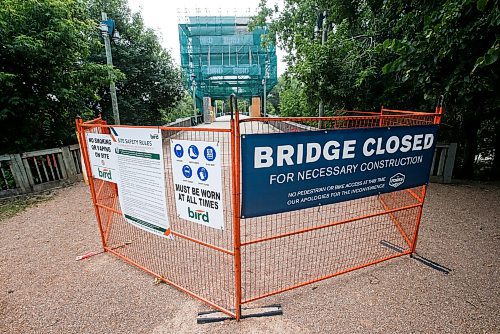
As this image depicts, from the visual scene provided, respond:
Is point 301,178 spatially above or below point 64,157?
above

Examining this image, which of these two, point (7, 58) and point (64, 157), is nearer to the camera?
point (7, 58)

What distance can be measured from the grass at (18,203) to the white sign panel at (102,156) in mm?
3935

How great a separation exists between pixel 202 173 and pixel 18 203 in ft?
22.2

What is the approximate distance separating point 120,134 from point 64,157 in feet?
19.8

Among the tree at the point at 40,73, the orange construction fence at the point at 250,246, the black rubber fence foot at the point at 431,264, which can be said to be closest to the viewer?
the orange construction fence at the point at 250,246

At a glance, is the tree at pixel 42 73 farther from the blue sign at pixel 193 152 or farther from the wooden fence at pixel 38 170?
the blue sign at pixel 193 152

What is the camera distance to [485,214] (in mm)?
5562

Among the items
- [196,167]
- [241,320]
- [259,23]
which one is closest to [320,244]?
[241,320]

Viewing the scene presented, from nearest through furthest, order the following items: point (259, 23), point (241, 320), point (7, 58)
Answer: point (241, 320) → point (7, 58) → point (259, 23)

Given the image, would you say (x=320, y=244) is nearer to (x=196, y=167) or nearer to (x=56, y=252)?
(x=196, y=167)

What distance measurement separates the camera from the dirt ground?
9.24 ft

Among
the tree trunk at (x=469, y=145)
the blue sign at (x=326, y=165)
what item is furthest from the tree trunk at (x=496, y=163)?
the blue sign at (x=326, y=165)

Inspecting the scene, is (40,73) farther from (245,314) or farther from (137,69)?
(245,314)

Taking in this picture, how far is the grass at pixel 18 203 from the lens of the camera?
5991 mm
